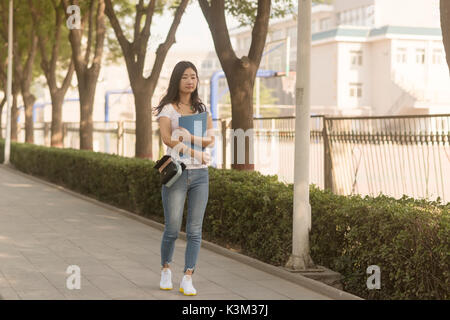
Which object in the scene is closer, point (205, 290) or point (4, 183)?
point (205, 290)

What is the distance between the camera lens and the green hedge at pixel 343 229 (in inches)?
228

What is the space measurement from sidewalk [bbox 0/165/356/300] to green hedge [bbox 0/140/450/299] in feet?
1.06

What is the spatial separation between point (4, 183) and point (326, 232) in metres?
13.8

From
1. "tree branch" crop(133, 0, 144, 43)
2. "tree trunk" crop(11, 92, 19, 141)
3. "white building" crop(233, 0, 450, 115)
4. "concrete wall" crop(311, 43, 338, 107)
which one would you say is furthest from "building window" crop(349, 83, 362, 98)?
"tree branch" crop(133, 0, 144, 43)

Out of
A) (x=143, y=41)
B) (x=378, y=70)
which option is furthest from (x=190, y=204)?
(x=378, y=70)

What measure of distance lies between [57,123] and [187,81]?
19677 millimetres

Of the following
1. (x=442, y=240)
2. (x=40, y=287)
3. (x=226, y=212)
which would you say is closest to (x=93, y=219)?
(x=226, y=212)

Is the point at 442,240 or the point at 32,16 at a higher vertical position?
the point at 32,16

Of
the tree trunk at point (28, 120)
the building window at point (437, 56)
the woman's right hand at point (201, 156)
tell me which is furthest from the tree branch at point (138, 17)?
the building window at point (437, 56)

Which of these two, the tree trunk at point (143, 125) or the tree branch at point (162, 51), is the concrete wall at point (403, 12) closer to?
the tree branch at point (162, 51)

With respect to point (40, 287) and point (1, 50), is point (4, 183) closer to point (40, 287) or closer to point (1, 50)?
point (40, 287)

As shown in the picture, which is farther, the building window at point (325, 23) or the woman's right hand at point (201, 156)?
the building window at point (325, 23)

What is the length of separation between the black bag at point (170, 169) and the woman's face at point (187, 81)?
1.92 ft

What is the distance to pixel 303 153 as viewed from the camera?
7.40 metres
